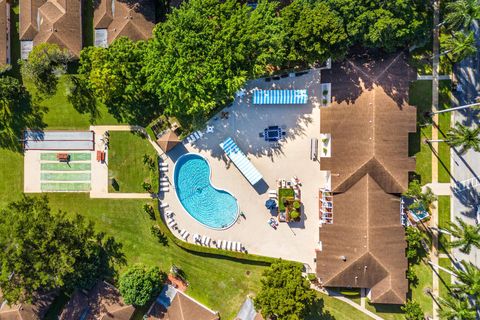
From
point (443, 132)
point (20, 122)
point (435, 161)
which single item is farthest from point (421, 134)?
point (20, 122)

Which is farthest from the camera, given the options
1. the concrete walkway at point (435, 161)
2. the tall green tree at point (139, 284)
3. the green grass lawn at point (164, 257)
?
the green grass lawn at point (164, 257)

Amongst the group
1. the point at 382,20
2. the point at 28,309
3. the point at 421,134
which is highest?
the point at 382,20

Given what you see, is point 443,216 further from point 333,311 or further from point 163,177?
point 163,177

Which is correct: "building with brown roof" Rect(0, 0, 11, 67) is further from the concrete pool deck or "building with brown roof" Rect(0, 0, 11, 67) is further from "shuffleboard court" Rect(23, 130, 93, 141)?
the concrete pool deck

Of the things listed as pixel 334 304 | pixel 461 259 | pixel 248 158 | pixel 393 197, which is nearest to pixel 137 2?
pixel 248 158

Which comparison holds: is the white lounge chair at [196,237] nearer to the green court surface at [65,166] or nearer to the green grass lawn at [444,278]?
the green court surface at [65,166]

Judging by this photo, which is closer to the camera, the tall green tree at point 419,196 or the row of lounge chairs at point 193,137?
the tall green tree at point 419,196

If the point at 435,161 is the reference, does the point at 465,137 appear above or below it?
above

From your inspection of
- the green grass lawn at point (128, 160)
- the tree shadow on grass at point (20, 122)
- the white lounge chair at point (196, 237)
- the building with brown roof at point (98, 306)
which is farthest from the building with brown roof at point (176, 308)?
the tree shadow on grass at point (20, 122)

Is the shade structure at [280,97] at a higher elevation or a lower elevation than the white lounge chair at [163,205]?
higher
